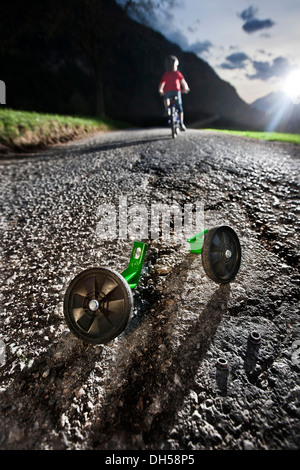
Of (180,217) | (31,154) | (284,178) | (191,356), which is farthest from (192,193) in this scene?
(31,154)

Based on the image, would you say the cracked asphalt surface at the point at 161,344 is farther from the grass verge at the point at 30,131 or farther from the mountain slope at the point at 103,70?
the mountain slope at the point at 103,70

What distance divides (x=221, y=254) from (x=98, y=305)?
112cm

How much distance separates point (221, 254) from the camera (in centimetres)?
213

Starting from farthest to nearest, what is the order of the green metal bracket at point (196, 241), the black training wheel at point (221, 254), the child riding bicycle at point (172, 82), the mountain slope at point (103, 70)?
the mountain slope at point (103, 70), the child riding bicycle at point (172, 82), the green metal bracket at point (196, 241), the black training wheel at point (221, 254)

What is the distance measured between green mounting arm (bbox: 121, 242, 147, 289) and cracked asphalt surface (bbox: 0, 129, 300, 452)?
186mm

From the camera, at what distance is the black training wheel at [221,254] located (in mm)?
2020

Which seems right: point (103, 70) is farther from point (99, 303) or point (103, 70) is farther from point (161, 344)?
point (161, 344)

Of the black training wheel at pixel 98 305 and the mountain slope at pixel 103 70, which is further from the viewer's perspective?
the mountain slope at pixel 103 70

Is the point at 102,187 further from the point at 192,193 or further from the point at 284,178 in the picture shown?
the point at 284,178

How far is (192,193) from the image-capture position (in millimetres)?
3912

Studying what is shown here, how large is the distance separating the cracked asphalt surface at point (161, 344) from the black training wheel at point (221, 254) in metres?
0.14

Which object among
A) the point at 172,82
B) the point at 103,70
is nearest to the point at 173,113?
the point at 172,82

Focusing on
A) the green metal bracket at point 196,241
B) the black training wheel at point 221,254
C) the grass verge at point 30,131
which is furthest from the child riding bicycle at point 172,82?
the black training wheel at point 221,254

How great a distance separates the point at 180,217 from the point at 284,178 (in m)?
2.11
